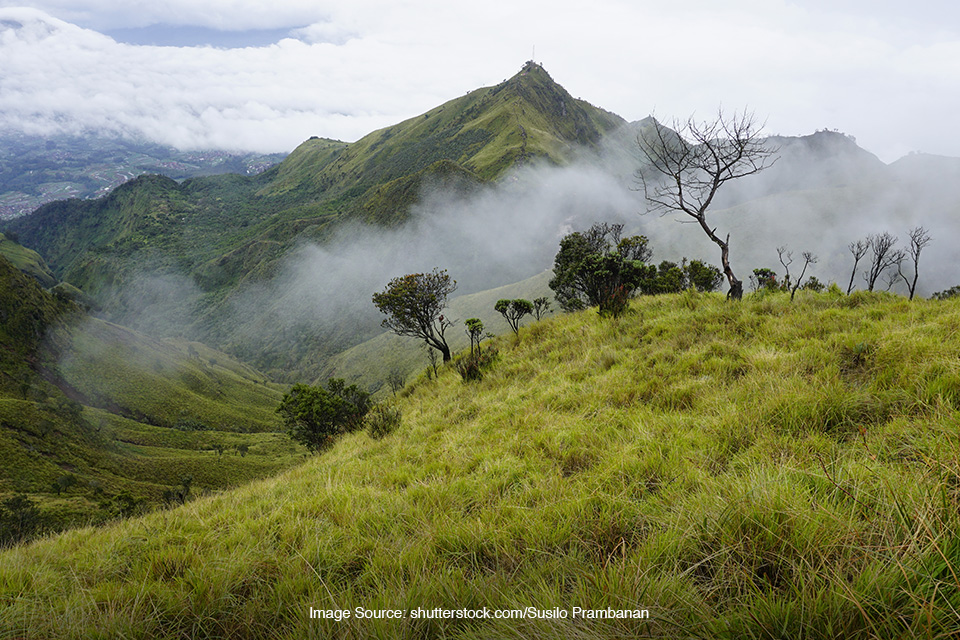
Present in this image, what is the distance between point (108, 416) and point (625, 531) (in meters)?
127

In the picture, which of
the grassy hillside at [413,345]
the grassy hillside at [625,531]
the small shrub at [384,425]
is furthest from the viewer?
the grassy hillside at [413,345]

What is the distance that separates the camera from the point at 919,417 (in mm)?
2932

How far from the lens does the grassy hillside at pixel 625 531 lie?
4.77 feet

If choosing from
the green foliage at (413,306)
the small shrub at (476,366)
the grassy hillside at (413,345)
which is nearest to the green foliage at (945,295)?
the small shrub at (476,366)

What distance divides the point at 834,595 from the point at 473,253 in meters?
174

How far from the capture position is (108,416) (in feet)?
291

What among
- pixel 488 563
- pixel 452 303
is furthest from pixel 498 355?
pixel 452 303

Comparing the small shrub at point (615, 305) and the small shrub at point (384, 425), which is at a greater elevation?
the small shrub at point (615, 305)

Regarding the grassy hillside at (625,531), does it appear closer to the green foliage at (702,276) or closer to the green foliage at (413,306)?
the green foliage at (413,306)

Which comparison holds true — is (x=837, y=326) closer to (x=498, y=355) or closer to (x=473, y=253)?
(x=498, y=355)

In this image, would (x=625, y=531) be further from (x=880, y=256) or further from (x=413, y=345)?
(x=413, y=345)

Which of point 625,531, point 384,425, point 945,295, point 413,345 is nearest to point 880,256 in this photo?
point 945,295

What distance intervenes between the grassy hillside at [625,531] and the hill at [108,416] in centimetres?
5379

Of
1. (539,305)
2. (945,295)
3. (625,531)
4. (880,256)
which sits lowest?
(945,295)
